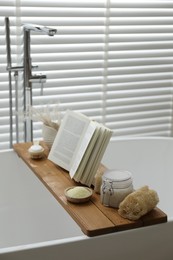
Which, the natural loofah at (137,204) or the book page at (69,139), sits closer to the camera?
the natural loofah at (137,204)

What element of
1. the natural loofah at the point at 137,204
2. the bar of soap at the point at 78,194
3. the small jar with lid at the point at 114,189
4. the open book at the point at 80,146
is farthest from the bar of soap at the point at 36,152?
the natural loofah at the point at 137,204

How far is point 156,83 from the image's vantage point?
2.75 metres

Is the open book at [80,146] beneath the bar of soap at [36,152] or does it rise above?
above

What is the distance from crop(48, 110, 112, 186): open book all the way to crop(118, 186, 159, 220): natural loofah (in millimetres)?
271

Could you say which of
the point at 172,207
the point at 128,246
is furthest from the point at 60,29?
the point at 128,246

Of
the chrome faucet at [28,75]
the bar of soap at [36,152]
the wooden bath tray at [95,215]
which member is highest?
the chrome faucet at [28,75]

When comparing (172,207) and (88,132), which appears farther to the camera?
(172,207)

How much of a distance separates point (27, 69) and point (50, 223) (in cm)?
72

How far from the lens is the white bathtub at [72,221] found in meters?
1.38

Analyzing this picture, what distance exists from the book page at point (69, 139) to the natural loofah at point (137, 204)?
389mm

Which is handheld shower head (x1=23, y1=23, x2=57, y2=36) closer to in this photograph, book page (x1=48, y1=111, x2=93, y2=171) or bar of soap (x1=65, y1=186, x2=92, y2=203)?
book page (x1=48, y1=111, x2=93, y2=171)

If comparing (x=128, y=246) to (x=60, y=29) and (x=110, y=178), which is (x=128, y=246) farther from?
(x=60, y=29)

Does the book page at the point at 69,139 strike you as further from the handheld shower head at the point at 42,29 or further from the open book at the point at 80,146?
the handheld shower head at the point at 42,29

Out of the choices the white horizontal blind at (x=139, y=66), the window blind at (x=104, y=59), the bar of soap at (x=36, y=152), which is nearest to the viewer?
the bar of soap at (x=36, y=152)
